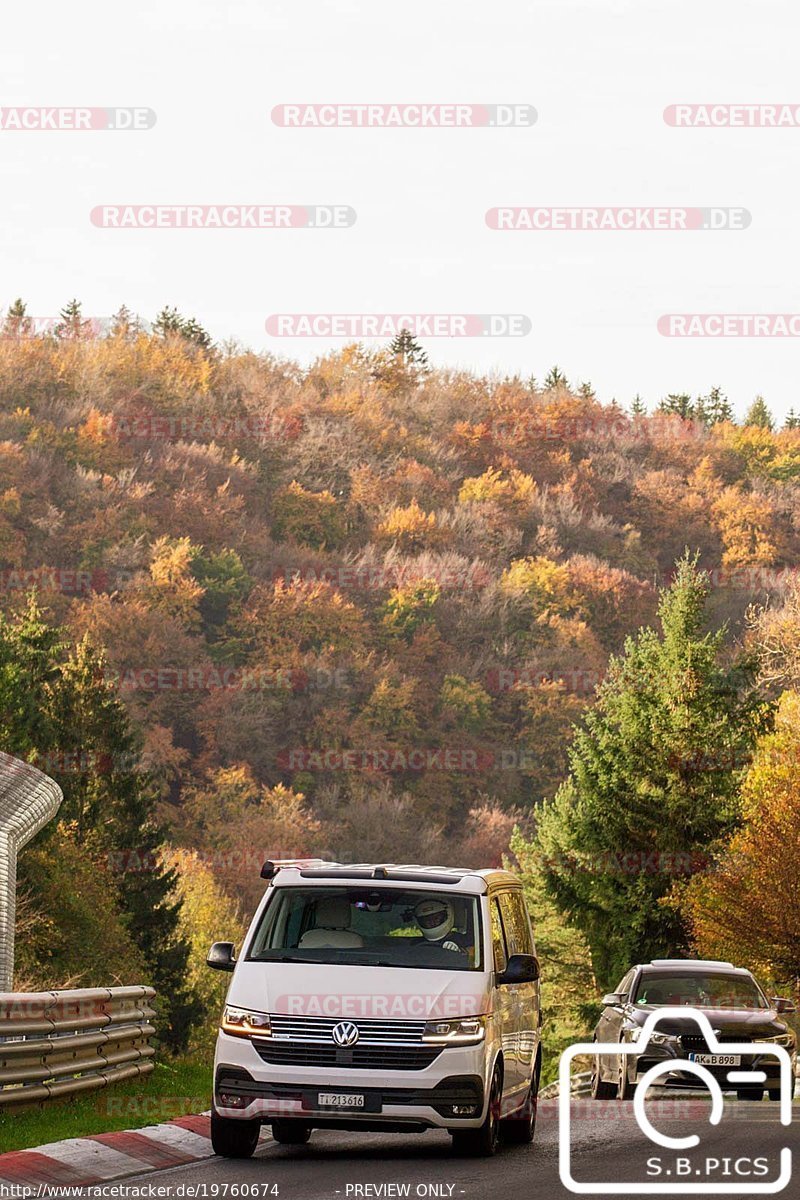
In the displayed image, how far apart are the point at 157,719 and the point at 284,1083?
10116 cm

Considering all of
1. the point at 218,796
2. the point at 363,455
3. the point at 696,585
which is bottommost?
the point at 218,796

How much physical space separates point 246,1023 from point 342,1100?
2.82ft

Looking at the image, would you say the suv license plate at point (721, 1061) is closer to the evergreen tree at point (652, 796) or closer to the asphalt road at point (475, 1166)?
the asphalt road at point (475, 1166)

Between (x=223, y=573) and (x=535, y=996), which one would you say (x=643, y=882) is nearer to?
(x=535, y=996)

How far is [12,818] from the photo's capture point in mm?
28172

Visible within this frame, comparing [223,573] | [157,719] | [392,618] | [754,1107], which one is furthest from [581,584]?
[754,1107]

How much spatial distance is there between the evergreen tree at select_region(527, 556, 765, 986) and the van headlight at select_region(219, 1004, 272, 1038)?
40.5 m

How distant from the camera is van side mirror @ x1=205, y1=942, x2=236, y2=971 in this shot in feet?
45.4

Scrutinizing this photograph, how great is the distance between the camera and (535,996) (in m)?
16.2

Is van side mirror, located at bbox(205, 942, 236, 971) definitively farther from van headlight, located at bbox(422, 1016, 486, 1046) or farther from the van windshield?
van headlight, located at bbox(422, 1016, 486, 1046)

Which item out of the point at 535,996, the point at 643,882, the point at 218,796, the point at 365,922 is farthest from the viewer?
the point at 218,796

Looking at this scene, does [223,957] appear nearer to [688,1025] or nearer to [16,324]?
[688,1025]

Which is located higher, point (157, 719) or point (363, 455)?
point (363, 455)

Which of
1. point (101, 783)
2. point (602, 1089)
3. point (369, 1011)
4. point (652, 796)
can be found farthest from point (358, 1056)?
point (101, 783)
